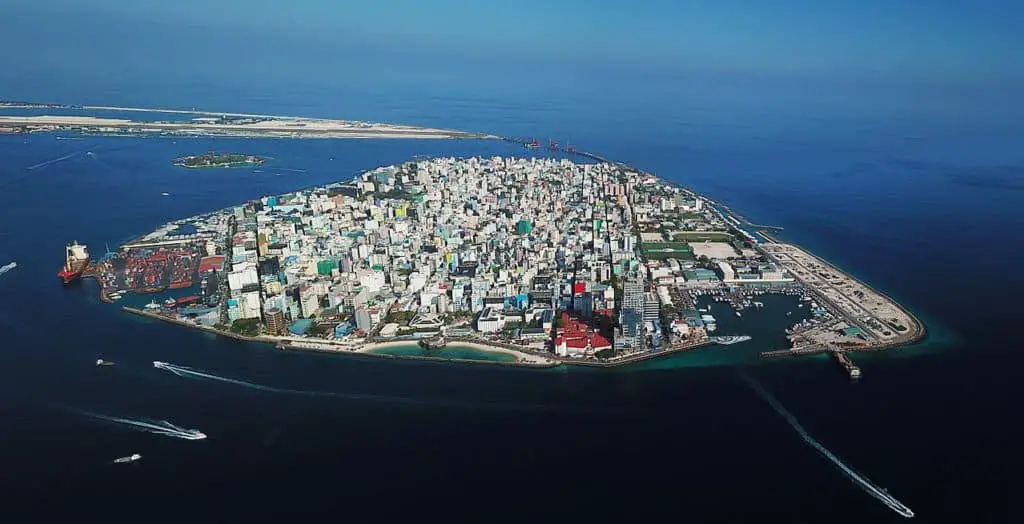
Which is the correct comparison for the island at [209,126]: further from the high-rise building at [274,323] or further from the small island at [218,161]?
the high-rise building at [274,323]

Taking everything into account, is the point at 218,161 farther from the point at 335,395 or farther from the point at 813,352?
the point at 813,352

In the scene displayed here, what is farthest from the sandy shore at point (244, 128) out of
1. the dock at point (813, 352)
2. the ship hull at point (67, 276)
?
the dock at point (813, 352)

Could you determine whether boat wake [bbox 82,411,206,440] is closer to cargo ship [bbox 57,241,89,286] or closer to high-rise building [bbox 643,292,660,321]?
cargo ship [bbox 57,241,89,286]

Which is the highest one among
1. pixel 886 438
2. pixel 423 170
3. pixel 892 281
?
pixel 423 170

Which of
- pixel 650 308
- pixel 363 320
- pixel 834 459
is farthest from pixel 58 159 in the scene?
pixel 834 459

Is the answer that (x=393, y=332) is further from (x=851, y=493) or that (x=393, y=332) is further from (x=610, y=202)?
(x=610, y=202)

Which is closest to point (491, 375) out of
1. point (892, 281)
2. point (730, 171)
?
point (892, 281)
